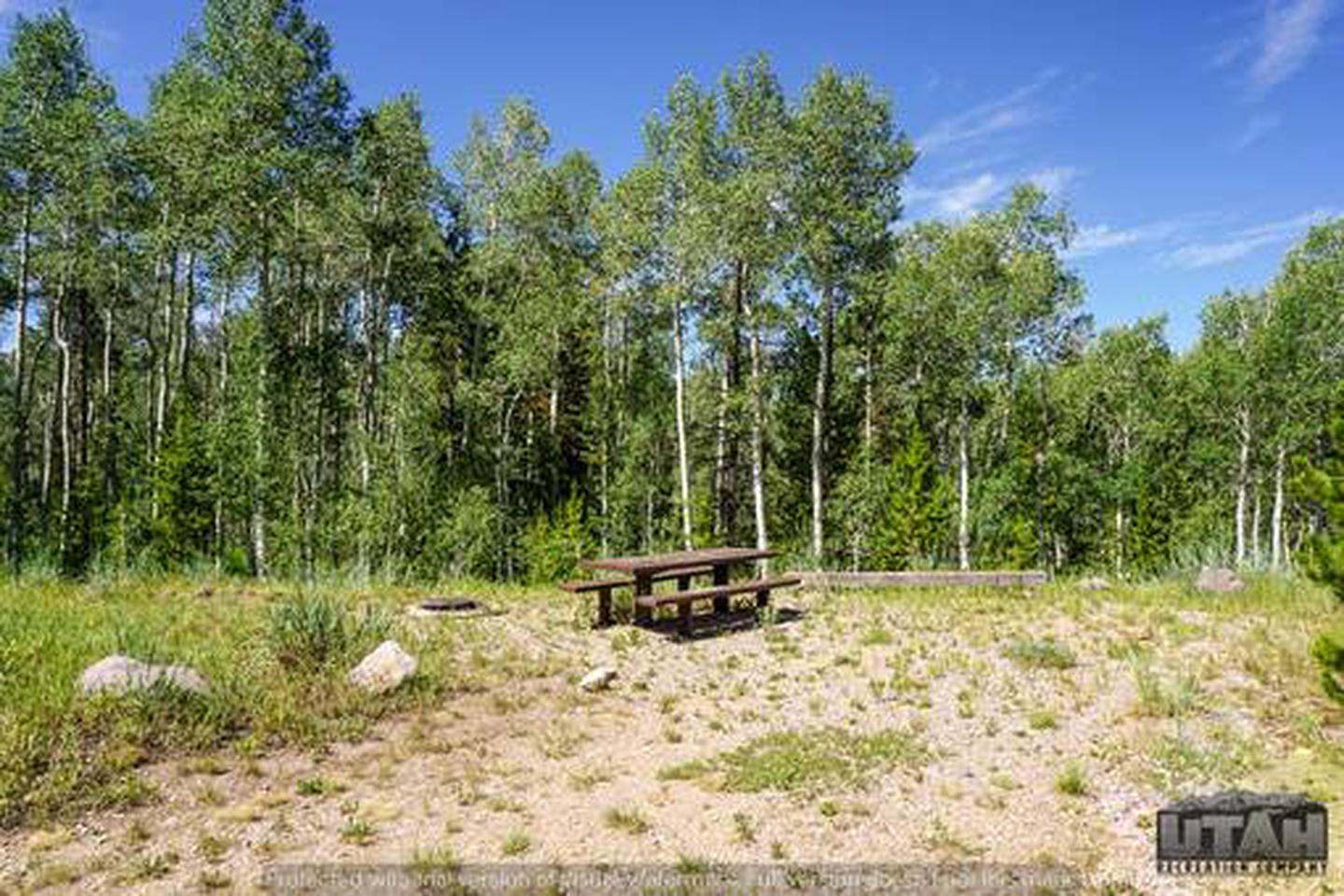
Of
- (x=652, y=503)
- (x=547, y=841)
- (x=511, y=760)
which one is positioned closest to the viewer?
(x=547, y=841)

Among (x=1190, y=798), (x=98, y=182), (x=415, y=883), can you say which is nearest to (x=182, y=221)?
(x=98, y=182)

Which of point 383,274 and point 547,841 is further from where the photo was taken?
point 383,274

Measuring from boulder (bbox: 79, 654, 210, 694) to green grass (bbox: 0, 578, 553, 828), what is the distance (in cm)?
10

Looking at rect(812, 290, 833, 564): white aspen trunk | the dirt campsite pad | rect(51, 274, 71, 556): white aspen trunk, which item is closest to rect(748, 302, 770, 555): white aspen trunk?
rect(812, 290, 833, 564): white aspen trunk

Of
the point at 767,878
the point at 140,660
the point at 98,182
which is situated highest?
the point at 98,182

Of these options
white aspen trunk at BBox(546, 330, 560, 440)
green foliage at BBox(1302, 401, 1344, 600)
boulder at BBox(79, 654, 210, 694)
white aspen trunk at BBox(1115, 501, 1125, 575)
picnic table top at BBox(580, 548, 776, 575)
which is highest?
white aspen trunk at BBox(546, 330, 560, 440)

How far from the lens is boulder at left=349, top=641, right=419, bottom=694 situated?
6.72m

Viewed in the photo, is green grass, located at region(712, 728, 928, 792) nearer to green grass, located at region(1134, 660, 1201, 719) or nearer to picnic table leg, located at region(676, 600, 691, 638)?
green grass, located at region(1134, 660, 1201, 719)

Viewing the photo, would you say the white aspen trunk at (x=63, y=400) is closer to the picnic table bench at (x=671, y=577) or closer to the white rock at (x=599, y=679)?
the picnic table bench at (x=671, y=577)

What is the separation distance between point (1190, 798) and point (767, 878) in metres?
2.66

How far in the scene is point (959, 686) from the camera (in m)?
7.27

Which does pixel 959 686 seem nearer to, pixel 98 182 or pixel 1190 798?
pixel 1190 798
